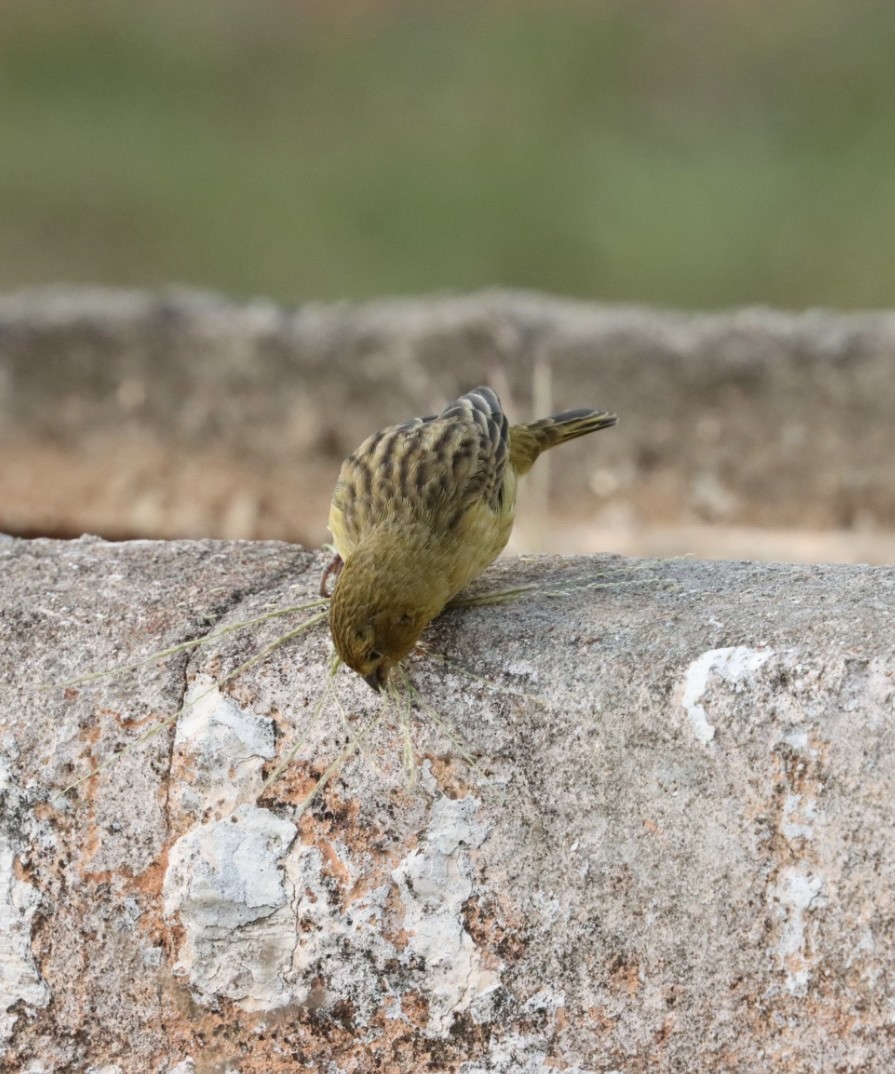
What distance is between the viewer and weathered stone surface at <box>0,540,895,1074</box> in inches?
67.9

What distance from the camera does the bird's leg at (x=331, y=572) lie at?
2.18 m

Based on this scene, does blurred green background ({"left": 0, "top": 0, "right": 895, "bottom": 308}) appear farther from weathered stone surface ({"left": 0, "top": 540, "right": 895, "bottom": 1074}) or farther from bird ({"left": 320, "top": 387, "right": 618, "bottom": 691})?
weathered stone surface ({"left": 0, "top": 540, "right": 895, "bottom": 1074})

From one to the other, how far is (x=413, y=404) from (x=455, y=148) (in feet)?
14.6

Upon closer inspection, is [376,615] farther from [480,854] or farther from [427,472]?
[427,472]

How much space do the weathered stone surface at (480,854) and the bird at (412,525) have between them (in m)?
0.06

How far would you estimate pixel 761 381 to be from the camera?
15.6 ft

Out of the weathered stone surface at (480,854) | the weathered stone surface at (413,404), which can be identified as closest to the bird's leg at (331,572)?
the weathered stone surface at (480,854)

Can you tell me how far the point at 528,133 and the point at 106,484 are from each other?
441cm

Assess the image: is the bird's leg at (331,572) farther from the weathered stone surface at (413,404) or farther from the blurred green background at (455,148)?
the blurred green background at (455,148)

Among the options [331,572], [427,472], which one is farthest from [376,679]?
[427,472]

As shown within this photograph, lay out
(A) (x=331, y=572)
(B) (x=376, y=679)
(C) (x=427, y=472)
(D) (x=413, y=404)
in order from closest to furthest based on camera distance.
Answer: (B) (x=376, y=679), (A) (x=331, y=572), (C) (x=427, y=472), (D) (x=413, y=404)

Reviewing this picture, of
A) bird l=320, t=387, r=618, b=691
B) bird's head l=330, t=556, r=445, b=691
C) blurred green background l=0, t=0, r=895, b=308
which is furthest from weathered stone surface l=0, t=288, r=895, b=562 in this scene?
blurred green background l=0, t=0, r=895, b=308

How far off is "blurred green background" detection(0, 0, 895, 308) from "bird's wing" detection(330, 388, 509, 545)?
5177mm

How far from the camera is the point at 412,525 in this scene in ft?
7.46
